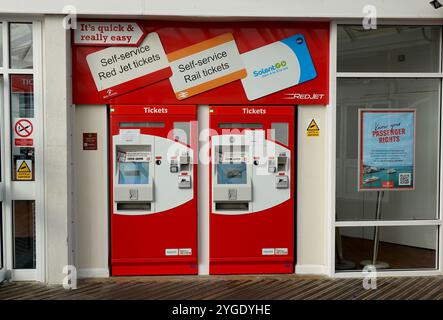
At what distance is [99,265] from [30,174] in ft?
4.24

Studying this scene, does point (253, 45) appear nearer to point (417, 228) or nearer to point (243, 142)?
point (243, 142)

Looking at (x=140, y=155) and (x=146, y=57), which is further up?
(x=146, y=57)

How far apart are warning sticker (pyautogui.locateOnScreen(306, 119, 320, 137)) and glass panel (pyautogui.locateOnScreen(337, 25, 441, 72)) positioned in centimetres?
68

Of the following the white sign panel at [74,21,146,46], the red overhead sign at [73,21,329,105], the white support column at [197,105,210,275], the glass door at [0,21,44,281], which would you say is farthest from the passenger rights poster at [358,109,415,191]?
the glass door at [0,21,44,281]

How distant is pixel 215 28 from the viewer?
207 inches

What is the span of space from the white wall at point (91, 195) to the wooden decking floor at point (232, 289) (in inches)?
9.3

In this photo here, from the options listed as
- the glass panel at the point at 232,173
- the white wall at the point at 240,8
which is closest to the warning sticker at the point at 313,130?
the glass panel at the point at 232,173

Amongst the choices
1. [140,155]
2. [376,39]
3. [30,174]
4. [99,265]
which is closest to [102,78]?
[140,155]

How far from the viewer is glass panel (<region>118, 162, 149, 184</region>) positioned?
522 centimetres

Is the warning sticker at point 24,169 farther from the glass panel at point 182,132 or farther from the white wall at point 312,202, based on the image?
the white wall at point 312,202

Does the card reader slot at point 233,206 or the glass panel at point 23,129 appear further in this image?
the card reader slot at point 233,206

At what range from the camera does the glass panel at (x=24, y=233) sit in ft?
16.9

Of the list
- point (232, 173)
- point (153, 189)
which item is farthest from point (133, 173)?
point (232, 173)

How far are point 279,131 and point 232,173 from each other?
73 centimetres
